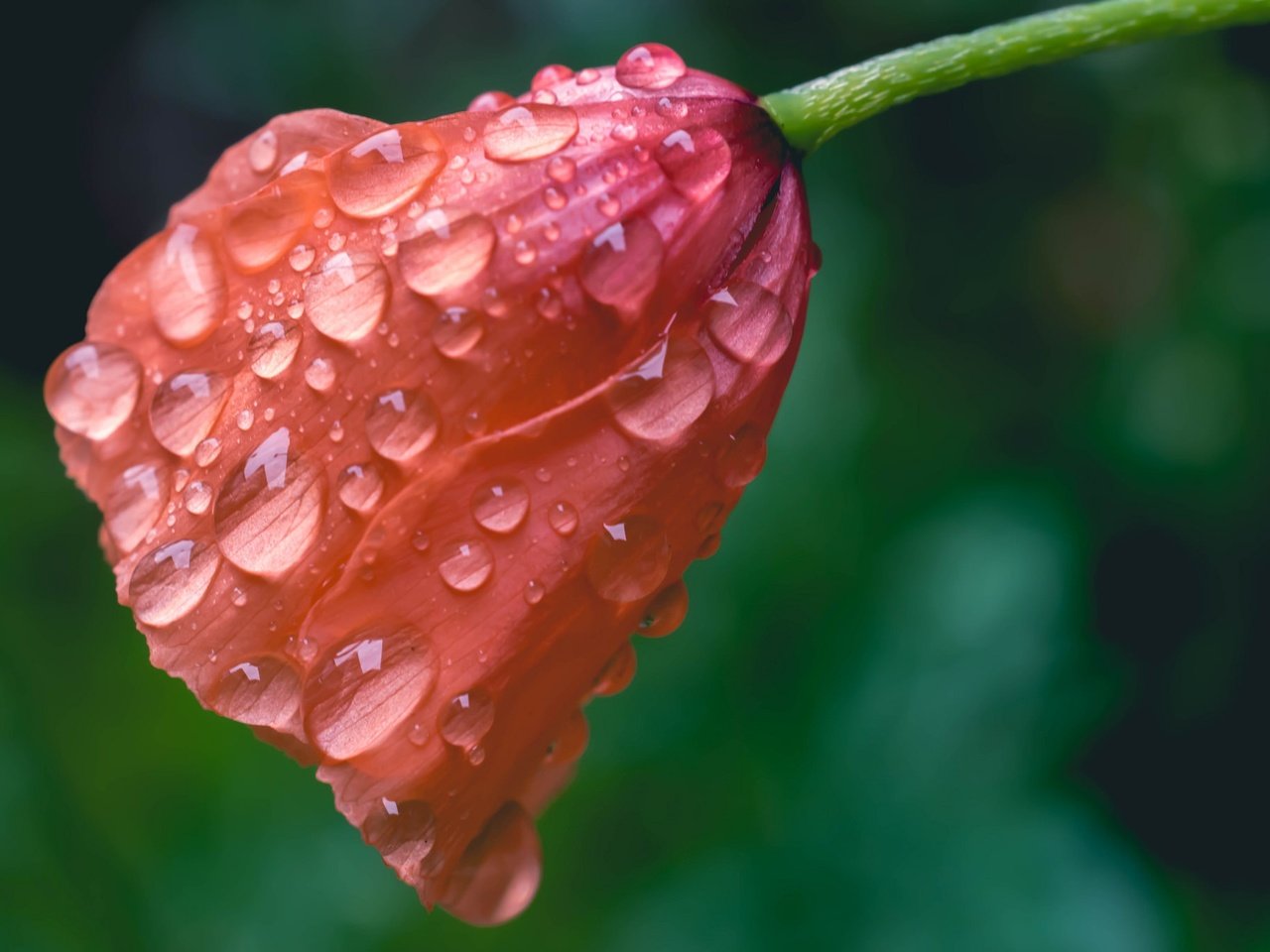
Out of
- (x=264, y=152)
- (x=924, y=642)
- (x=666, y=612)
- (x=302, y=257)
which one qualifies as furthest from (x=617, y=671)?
(x=924, y=642)

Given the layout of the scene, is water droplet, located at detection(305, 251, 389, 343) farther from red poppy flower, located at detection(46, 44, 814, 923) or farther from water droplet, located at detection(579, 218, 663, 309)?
water droplet, located at detection(579, 218, 663, 309)

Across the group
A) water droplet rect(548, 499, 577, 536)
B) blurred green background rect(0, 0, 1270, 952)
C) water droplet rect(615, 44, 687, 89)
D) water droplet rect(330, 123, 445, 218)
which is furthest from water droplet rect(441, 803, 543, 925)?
blurred green background rect(0, 0, 1270, 952)

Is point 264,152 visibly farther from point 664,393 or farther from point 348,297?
point 664,393

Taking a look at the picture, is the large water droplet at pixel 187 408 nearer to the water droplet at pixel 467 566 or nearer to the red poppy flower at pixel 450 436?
the red poppy flower at pixel 450 436

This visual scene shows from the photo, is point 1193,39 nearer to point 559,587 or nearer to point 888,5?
point 888,5

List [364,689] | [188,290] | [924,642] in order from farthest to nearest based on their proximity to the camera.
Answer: [924,642] → [188,290] → [364,689]

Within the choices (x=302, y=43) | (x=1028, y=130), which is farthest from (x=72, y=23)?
(x=1028, y=130)

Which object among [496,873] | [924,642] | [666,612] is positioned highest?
[666,612]
